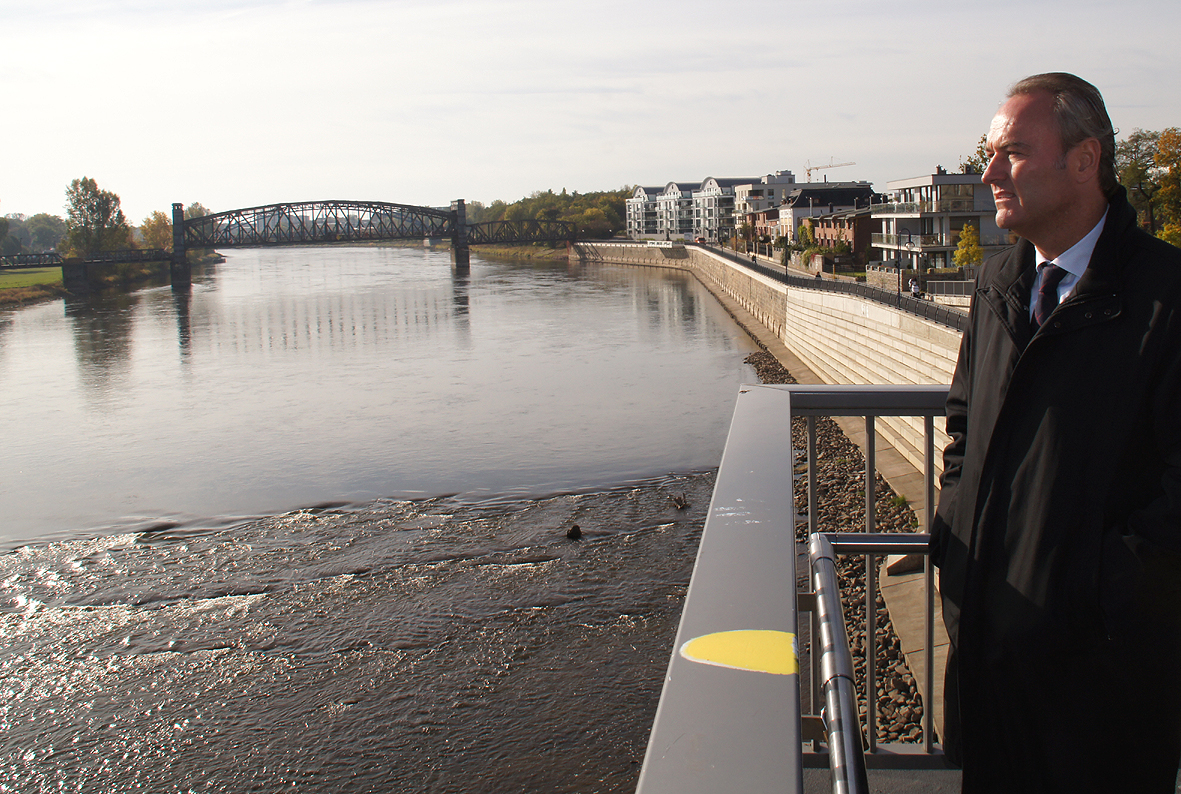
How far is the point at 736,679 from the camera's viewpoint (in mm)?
1056

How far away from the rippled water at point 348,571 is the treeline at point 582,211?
9008cm

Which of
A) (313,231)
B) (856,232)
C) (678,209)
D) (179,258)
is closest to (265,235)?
(313,231)

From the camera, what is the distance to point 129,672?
41.3 feet

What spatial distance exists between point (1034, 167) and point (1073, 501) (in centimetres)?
61

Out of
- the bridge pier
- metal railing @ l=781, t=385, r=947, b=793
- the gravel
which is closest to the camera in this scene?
metal railing @ l=781, t=385, r=947, b=793

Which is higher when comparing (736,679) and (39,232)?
(39,232)

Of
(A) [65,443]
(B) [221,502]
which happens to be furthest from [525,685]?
(A) [65,443]

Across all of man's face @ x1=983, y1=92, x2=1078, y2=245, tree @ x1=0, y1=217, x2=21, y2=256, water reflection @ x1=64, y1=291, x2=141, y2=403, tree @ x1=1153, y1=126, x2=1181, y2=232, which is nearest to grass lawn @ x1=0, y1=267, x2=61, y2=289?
water reflection @ x1=64, y1=291, x2=141, y2=403

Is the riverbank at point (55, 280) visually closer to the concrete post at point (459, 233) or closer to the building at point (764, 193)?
the concrete post at point (459, 233)

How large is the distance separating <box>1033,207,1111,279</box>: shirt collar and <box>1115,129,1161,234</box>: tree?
131 feet

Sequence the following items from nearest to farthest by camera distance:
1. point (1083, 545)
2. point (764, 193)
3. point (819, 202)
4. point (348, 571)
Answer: point (1083, 545)
point (348, 571)
point (819, 202)
point (764, 193)

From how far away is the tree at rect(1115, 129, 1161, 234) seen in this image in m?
38.8

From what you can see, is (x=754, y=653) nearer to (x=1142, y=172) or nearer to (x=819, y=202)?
(x=1142, y=172)

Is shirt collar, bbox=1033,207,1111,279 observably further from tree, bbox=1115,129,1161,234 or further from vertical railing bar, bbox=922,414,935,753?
tree, bbox=1115,129,1161,234
